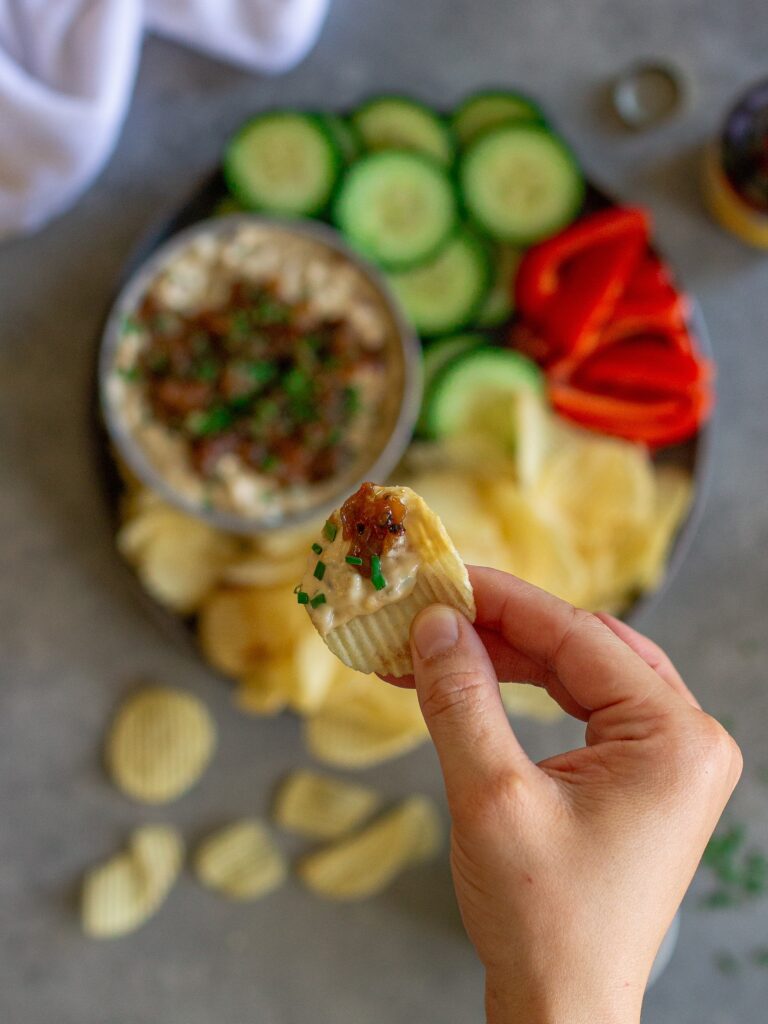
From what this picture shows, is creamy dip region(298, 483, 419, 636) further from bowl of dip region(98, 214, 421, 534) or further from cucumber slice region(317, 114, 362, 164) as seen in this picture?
cucumber slice region(317, 114, 362, 164)

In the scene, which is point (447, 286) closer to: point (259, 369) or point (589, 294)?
point (589, 294)

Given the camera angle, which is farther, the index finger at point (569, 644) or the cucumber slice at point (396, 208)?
the cucumber slice at point (396, 208)

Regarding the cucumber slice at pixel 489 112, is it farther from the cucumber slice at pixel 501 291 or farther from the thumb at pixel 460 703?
the thumb at pixel 460 703

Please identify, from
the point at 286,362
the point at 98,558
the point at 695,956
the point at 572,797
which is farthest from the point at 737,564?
the point at 98,558

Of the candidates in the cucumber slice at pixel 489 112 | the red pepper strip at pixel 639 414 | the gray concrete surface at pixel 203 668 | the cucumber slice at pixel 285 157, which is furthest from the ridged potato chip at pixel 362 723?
the cucumber slice at pixel 489 112

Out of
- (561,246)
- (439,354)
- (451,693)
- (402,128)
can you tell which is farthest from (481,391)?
(451,693)
